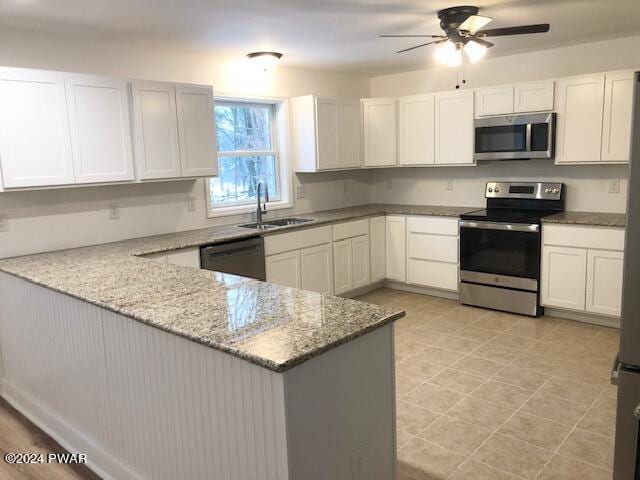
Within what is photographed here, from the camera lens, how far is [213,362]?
1.72 m

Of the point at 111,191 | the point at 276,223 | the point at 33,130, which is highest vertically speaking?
the point at 33,130

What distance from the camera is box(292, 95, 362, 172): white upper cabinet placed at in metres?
5.10

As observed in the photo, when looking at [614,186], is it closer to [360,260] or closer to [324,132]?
[360,260]

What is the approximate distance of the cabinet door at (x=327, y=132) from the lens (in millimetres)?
5113

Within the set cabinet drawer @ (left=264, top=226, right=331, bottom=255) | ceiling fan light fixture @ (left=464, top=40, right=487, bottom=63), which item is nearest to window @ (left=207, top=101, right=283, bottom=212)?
cabinet drawer @ (left=264, top=226, right=331, bottom=255)

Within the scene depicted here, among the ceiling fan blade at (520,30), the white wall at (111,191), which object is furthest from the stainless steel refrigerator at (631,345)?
the white wall at (111,191)

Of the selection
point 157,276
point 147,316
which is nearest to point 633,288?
point 147,316

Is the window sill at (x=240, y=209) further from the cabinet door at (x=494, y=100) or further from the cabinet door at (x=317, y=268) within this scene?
the cabinet door at (x=494, y=100)

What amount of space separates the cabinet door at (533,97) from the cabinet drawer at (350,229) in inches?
70.4

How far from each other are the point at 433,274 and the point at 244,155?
2.23 metres

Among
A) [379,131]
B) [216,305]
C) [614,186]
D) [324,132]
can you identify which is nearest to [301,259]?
[324,132]

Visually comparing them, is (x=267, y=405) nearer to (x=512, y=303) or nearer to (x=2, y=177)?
(x=2, y=177)

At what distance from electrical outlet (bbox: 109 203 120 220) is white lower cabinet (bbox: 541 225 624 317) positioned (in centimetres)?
351

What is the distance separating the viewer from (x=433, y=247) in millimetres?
5145
